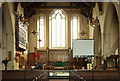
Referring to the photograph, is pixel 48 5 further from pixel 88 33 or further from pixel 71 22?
pixel 88 33

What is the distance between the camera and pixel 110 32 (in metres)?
15.2

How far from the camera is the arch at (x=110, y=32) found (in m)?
13.7

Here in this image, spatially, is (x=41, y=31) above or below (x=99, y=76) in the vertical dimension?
above

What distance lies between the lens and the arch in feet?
44.9

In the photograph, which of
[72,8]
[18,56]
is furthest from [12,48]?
[72,8]

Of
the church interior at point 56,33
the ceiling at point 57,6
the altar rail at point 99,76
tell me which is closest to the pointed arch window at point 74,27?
the church interior at point 56,33

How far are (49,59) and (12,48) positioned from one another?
5.35m

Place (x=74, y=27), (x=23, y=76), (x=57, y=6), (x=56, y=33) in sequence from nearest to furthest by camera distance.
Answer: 1. (x=23, y=76)
2. (x=57, y=6)
3. (x=74, y=27)
4. (x=56, y=33)

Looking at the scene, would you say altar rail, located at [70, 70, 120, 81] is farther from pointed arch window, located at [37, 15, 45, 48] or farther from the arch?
pointed arch window, located at [37, 15, 45, 48]

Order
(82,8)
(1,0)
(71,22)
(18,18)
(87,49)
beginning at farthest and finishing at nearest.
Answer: (71,22), (82,8), (18,18), (1,0), (87,49)

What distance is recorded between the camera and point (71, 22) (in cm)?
1969

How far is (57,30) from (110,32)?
588 cm

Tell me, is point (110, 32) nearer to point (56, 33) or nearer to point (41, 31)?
point (56, 33)

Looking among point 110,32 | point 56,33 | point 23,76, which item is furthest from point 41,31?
point 23,76
